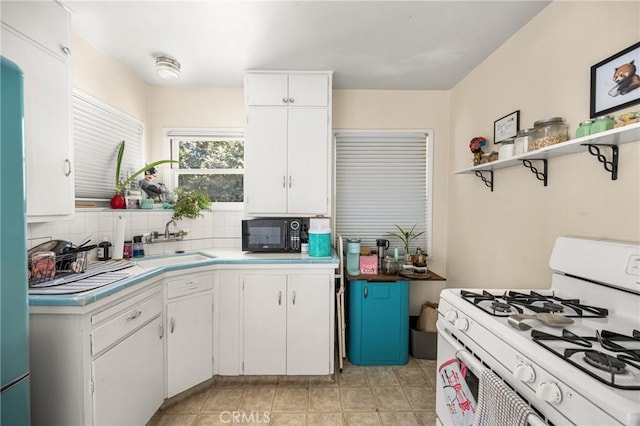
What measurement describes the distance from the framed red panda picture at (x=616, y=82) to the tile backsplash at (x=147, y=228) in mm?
2620

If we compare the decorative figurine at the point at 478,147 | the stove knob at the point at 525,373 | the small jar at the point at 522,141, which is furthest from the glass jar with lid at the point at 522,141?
the stove knob at the point at 525,373

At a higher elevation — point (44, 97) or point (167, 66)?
point (167, 66)

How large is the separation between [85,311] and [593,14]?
276 centimetres

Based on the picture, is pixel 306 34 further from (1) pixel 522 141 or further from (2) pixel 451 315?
(2) pixel 451 315

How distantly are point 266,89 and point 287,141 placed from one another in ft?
1.58

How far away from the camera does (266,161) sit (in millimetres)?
2422

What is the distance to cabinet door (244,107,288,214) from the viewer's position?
7.89 feet

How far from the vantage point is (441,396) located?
4.55 feet

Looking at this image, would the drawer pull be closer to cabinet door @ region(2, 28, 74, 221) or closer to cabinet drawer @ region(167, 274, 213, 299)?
cabinet drawer @ region(167, 274, 213, 299)

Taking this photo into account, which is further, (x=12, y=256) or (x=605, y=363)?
(x=12, y=256)

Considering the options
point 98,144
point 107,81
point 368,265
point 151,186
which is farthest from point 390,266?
point 107,81

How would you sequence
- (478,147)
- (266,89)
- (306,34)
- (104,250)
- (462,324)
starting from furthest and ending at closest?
Answer: 1. (266,89)
2. (478,147)
3. (104,250)
4. (306,34)
5. (462,324)

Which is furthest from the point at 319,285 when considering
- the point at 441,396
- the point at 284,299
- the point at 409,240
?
the point at 409,240

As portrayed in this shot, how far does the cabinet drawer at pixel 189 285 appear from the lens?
1912mm
